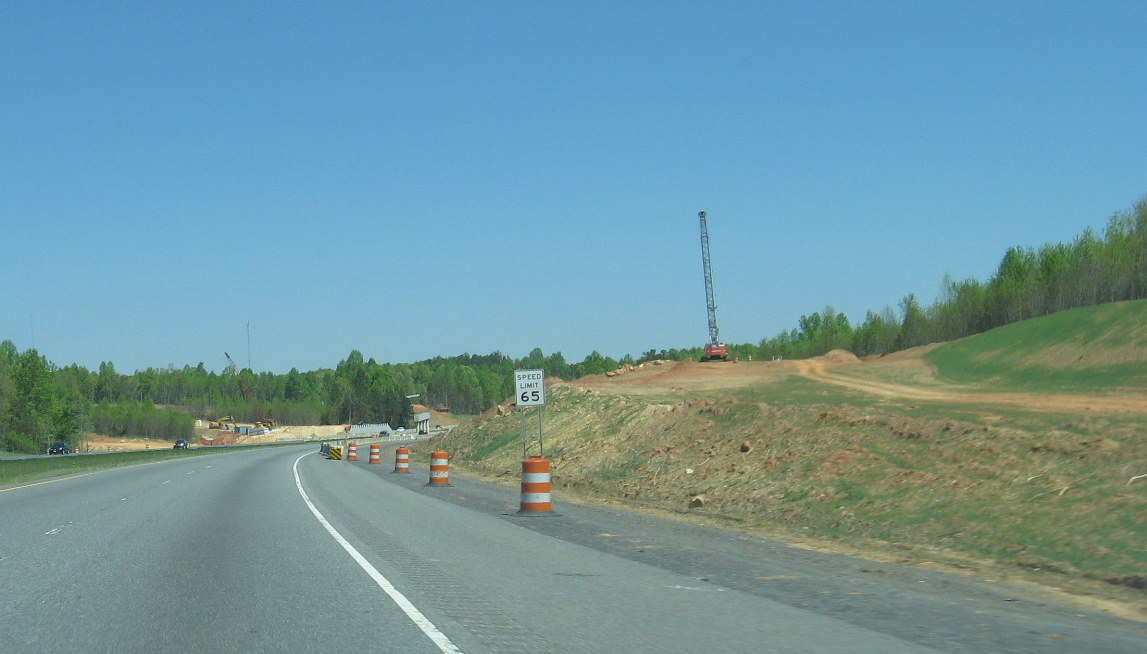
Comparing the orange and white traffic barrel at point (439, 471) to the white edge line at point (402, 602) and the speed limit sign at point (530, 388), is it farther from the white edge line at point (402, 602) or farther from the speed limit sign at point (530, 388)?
the white edge line at point (402, 602)

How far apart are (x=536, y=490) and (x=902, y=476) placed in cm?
696

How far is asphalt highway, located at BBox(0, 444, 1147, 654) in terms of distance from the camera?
27.9ft

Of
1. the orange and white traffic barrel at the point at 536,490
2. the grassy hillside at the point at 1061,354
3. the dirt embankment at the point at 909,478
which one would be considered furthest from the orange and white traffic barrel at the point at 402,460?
the grassy hillside at the point at 1061,354

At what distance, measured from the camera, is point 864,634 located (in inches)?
344

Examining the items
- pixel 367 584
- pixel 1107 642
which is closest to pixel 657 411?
pixel 367 584

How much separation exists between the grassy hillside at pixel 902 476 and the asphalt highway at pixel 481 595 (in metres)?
1.87

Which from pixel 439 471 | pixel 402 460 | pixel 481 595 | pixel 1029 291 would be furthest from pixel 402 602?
pixel 1029 291

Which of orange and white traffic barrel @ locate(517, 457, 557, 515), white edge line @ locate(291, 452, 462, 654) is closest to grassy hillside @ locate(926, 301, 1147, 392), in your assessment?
orange and white traffic barrel @ locate(517, 457, 557, 515)

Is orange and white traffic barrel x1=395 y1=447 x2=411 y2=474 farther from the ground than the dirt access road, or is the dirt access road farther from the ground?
the dirt access road

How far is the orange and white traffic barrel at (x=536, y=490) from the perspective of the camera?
811 inches

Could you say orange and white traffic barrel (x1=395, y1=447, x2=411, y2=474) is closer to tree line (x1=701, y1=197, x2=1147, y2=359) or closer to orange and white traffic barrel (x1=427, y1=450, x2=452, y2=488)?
orange and white traffic barrel (x1=427, y1=450, x2=452, y2=488)

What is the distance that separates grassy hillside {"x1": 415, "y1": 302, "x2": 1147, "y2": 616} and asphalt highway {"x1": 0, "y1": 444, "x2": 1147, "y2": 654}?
6.12ft

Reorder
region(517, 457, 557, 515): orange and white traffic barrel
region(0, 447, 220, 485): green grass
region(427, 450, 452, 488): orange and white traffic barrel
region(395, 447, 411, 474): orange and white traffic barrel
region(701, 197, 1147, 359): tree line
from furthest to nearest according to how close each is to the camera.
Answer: region(701, 197, 1147, 359): tree line → region(0, 447, 220, 485): green grass → region(395, 447, 411, 474): orange and white traffic barrel → region(427, 450, 452, 488): orange and white traffic barrel → region(517, 457, 557, 515): orange and white traffic barrel

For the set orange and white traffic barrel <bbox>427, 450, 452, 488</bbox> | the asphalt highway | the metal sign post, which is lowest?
the asphalt highway
